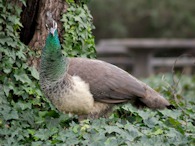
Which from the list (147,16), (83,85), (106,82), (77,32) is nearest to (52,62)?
(83,85)

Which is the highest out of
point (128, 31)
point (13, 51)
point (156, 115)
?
point (13, 51)

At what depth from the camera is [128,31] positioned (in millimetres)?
28531

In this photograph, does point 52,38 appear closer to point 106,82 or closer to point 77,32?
point 106,82

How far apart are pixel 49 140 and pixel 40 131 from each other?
166 millimetres

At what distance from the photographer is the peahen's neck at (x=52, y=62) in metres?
5.49

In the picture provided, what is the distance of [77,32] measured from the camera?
254 inches

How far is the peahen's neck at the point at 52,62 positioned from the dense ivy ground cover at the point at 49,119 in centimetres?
43

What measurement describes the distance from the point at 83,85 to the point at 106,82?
25 centimetres

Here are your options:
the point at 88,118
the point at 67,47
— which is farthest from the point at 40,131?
the point at 67,47

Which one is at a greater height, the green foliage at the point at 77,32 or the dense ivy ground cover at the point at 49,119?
the green foliage at the point at 77,32

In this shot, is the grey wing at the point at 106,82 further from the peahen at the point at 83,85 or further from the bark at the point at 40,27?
the bark at the point at 40,27

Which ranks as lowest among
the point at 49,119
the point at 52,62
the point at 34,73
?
the point at 49,119

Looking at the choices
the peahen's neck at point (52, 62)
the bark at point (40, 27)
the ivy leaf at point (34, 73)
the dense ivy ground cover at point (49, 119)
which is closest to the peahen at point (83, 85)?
the peahen's neck at point (52, 62)

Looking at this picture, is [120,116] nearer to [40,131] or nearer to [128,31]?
[40,131]
